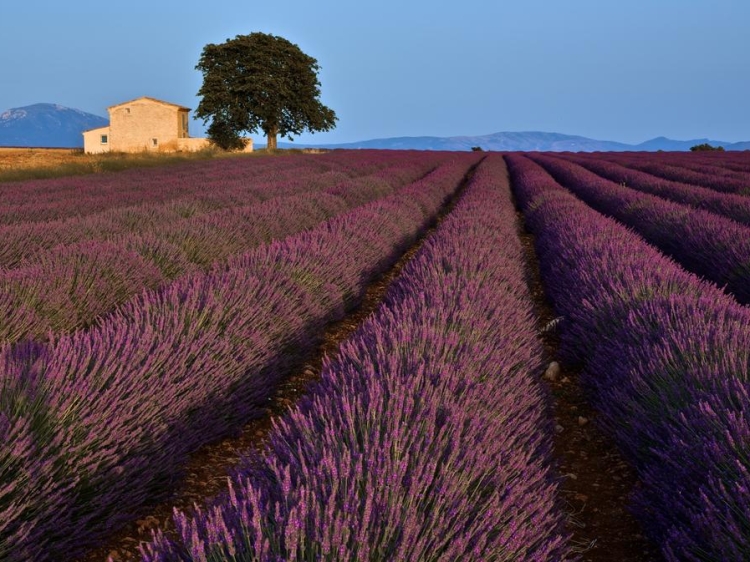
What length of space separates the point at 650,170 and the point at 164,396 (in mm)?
16802

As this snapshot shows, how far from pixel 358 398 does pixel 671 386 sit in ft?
4.43

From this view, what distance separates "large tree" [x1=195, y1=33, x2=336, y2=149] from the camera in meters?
36.3

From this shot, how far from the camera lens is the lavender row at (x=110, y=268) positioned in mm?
3205

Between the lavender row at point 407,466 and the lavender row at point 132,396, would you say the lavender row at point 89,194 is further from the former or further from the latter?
the lavender row at point 407,466

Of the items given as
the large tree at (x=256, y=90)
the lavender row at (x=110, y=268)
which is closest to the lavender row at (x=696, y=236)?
the lavender row at (x=110, y=268)

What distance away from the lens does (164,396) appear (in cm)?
241

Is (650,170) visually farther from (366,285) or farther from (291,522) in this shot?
(291,522)

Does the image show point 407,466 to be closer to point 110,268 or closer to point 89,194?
point 110,268

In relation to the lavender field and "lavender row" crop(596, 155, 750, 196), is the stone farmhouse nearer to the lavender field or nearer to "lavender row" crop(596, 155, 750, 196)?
"lavender row" crop(596, 155, 750, 196)

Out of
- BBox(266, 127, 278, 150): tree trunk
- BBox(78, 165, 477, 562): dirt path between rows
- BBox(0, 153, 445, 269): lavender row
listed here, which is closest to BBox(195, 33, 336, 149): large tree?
BBox(266, 127, 278, 150): tree trunk

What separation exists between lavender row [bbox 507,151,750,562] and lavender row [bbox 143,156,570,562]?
35 centimetres

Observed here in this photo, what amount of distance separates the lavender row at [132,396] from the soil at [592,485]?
59.2 inches

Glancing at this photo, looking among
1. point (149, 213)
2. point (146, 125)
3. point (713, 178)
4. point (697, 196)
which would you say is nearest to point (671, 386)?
point (149, 213)

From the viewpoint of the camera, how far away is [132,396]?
2248 mm
